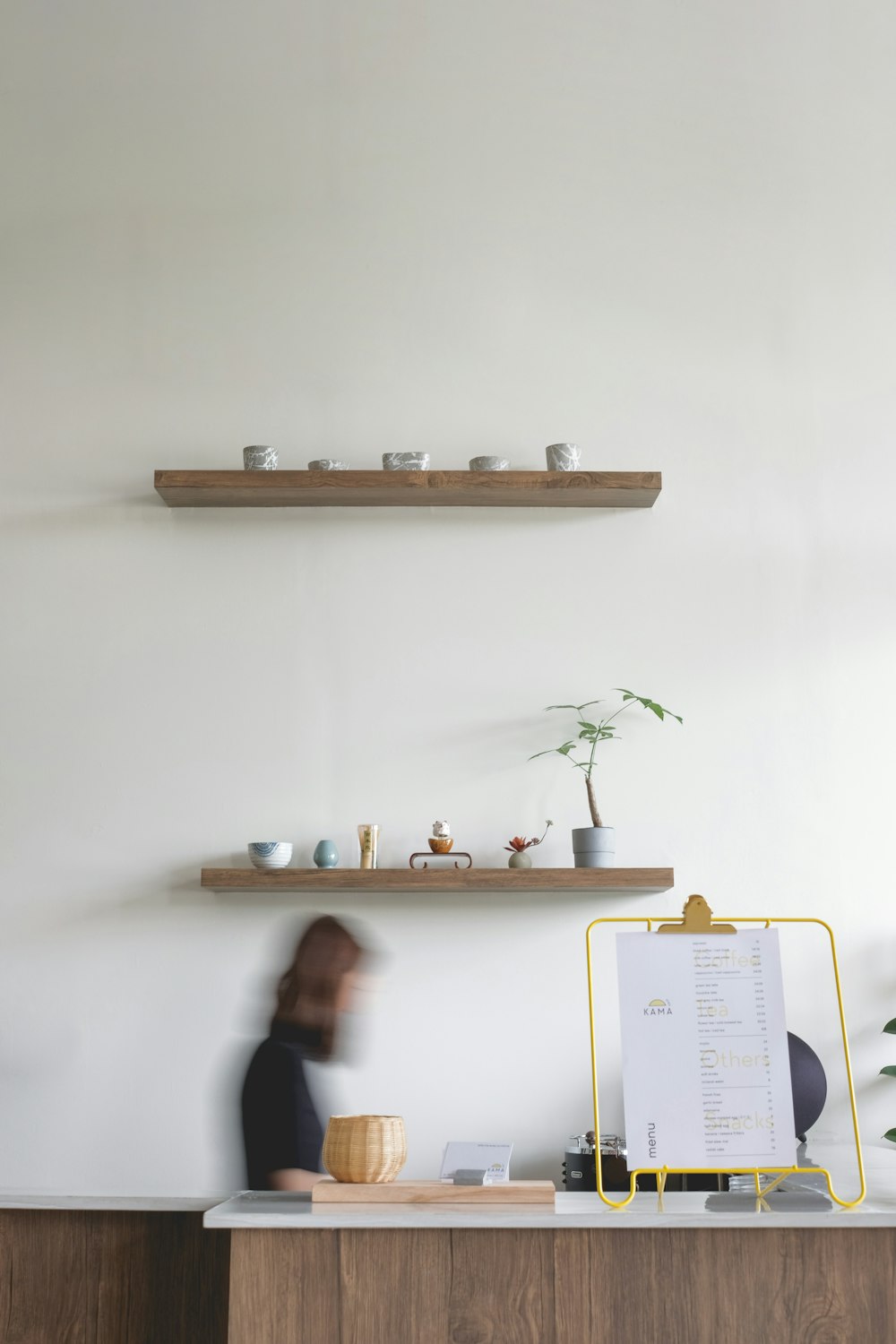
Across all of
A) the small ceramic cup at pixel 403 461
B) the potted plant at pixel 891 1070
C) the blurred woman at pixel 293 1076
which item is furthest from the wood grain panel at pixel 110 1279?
the small ceramic cup at pixel 403 461

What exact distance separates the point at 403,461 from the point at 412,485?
8 cm

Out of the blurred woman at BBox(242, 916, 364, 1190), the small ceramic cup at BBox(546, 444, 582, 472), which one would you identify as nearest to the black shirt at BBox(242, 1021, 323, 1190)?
the blurred woman at BBox(242, 916, 364, 1190)

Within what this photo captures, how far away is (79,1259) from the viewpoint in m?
2.82

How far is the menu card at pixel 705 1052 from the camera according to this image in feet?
6.34

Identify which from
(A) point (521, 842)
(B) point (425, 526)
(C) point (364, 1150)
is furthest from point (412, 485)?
(C) point (364, 1150)

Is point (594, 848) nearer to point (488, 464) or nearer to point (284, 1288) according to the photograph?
point (488, 464)

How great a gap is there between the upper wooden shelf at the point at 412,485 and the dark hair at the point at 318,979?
1.15m

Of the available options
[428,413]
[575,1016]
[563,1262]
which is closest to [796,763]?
[575,1016]

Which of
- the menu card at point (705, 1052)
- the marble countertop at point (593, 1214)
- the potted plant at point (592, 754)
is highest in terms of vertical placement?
the potted plant at point (592, 754)

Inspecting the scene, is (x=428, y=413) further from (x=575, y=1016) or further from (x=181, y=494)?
(x=575, y=1016)

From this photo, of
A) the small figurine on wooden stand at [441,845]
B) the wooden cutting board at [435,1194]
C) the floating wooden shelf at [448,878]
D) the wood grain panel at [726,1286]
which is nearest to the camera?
the wood grain panel at [726,1286]

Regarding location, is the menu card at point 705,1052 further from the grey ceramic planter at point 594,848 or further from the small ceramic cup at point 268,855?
the small ceramic cup at point 268,855

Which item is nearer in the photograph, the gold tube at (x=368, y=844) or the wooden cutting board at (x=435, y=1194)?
the wooden cutting board at (x=435, y=1194)

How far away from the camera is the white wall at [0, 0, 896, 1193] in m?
3.03
